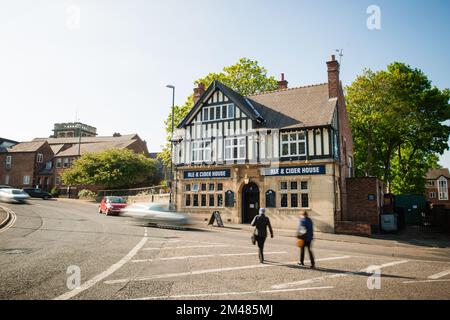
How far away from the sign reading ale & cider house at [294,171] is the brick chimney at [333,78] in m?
6.43

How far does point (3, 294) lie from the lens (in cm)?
Answer: 609

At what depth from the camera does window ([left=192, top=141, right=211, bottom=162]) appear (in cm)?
2570

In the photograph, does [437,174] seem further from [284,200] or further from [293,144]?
[284,200]

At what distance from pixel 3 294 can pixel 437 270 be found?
11506 mm

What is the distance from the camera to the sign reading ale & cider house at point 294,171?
69.4ft

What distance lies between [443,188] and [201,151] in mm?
69264

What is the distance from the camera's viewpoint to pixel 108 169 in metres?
41.5

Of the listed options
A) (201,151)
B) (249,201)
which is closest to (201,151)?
(201,151)

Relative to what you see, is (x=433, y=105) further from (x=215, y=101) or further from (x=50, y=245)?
(x=50, y=245)

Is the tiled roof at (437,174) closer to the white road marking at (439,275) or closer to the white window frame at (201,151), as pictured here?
the white window frame at (201,151)

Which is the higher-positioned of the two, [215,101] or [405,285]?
[215,101]

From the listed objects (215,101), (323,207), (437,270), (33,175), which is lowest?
(437,270)
